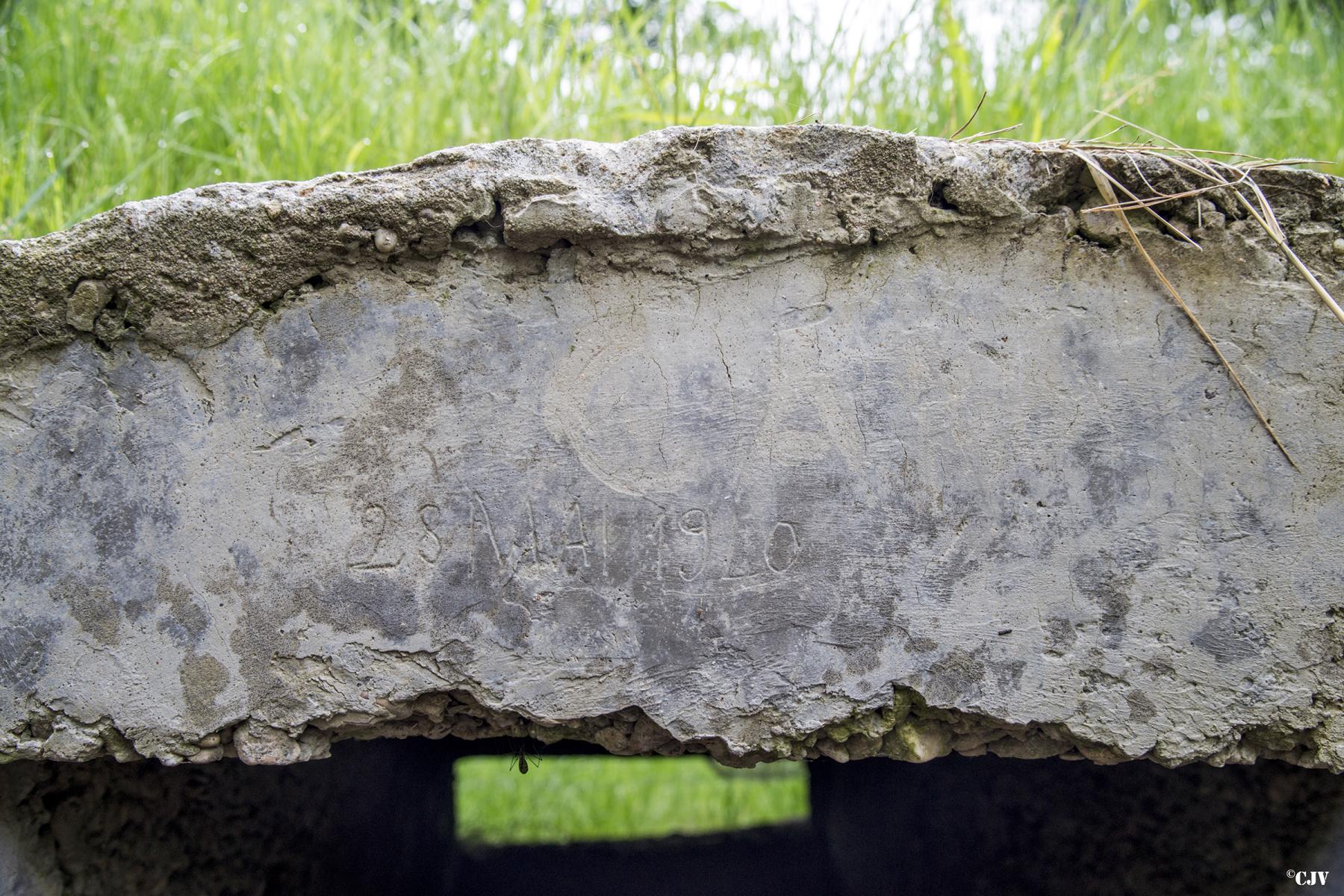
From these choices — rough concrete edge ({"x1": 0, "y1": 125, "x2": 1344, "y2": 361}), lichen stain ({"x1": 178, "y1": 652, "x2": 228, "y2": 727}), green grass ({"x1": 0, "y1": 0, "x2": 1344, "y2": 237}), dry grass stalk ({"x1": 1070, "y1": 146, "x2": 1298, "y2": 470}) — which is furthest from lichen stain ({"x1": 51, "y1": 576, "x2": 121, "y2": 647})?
dry grass stalk ({"x1": 1070, "y1": 146, "x2": 1298, "y2": 470})

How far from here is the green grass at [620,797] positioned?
4.34 m

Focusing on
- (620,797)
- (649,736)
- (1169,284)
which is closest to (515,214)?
(649,736)

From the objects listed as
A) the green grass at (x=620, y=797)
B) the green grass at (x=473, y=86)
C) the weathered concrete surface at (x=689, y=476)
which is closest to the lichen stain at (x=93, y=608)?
the weathered concrete surface at (x=689, y=476)

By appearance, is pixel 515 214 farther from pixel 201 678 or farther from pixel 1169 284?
pixel 1169 284

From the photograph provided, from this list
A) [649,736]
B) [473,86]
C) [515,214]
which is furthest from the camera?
[473,86]

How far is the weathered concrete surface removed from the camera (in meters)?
1.35

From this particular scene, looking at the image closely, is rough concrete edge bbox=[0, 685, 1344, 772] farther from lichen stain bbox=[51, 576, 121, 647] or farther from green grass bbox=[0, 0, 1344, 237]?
green grass bbox=[0, 0, 1344, 237]

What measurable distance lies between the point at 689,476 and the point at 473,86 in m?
1.61

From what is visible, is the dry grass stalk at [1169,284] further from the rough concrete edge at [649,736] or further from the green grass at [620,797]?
the green grass at [620,797]

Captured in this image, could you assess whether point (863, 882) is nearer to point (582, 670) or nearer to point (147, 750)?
point (582, 670)

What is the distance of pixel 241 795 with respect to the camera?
209cm

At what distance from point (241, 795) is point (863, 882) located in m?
1.82

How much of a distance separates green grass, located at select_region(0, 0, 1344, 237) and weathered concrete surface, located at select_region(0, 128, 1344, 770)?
2.90ft

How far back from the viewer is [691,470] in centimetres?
137
